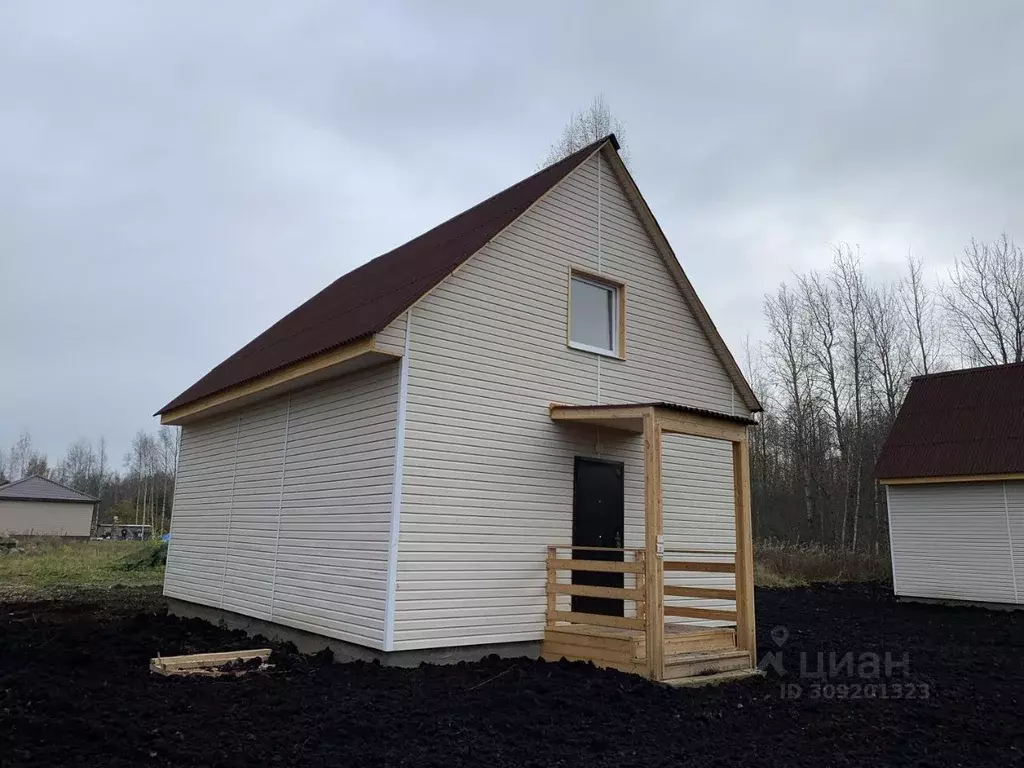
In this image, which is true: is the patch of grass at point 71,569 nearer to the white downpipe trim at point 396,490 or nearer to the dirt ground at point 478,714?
the dirt ground at point 478,714

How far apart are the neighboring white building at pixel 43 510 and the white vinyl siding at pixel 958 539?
4323cm

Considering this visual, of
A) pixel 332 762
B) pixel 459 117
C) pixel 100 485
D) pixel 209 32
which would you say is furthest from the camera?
pixel 100 485

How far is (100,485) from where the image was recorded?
3110 inches

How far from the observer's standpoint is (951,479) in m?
16.3

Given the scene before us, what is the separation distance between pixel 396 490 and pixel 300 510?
96.2 inches

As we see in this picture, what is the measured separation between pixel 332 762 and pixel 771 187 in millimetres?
15006

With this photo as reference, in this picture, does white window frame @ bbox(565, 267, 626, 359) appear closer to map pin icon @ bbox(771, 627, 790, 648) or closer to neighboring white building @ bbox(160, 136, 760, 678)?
neighboring white building @ bbox(160, 136, 760, 678)

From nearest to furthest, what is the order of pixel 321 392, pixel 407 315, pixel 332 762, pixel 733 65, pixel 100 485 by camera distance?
pixel 332 762, pixel 407 315, pixel 321 392, pixel 733 65, pixel 100 485

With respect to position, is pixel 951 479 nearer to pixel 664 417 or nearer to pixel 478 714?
pixel 664 417

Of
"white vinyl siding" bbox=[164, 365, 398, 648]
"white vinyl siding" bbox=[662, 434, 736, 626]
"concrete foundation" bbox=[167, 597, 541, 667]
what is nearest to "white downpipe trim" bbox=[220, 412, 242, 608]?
"white vinyl siding" bbox=[164, 365, 398, 648]

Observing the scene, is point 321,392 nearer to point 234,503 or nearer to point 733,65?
point 234,503

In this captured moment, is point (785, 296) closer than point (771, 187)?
No

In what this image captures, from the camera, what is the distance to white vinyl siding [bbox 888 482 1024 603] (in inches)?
612

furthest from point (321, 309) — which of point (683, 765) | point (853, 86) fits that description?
point (853, 86)
